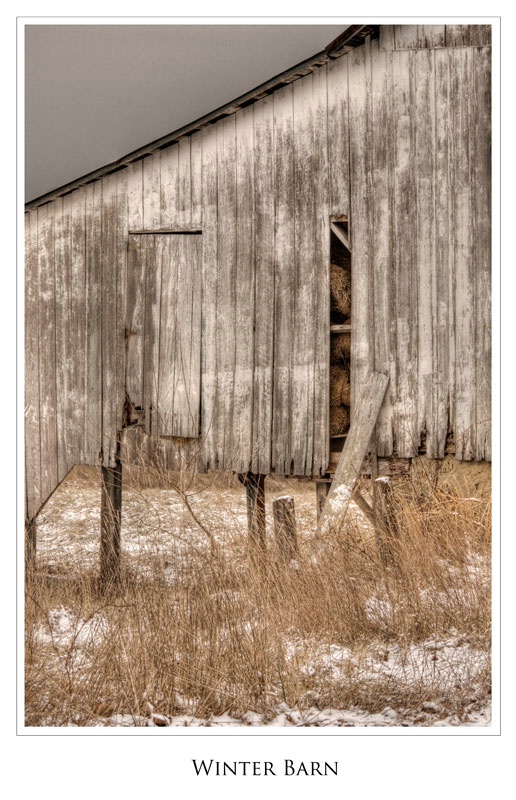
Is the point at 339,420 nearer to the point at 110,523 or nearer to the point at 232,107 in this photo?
the point at 110,523

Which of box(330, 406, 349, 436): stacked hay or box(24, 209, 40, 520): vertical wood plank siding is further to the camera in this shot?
box(24, 209, 40, 520): vertical wood plank siding

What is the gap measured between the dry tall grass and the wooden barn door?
154 centimetres

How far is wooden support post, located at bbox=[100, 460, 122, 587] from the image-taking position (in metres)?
6.49

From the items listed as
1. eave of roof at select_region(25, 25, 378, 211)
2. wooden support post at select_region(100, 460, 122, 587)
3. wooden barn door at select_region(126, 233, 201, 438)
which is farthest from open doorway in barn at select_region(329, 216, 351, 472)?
wooden support post at select_region(100, 460, 122, 587)

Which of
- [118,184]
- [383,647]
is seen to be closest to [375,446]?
[383,647]

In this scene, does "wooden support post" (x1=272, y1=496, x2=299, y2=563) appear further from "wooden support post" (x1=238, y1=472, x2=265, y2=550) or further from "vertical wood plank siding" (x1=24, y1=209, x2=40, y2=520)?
"vertical wood plank siding" (x1=24, y1=209, x2=40, y2=520)

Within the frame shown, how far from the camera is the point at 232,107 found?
598 cm

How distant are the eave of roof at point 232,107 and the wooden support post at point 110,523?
3102mm

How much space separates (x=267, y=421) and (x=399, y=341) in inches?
61.1

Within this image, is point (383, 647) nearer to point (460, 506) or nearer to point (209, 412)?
point (460, 506)

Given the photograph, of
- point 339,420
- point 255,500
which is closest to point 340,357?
point 339,420

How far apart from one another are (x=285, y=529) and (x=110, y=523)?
7.06 ft

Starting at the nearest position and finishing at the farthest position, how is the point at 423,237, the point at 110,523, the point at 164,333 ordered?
the point at 423,237, the point at 164,333, the point at 110,523
